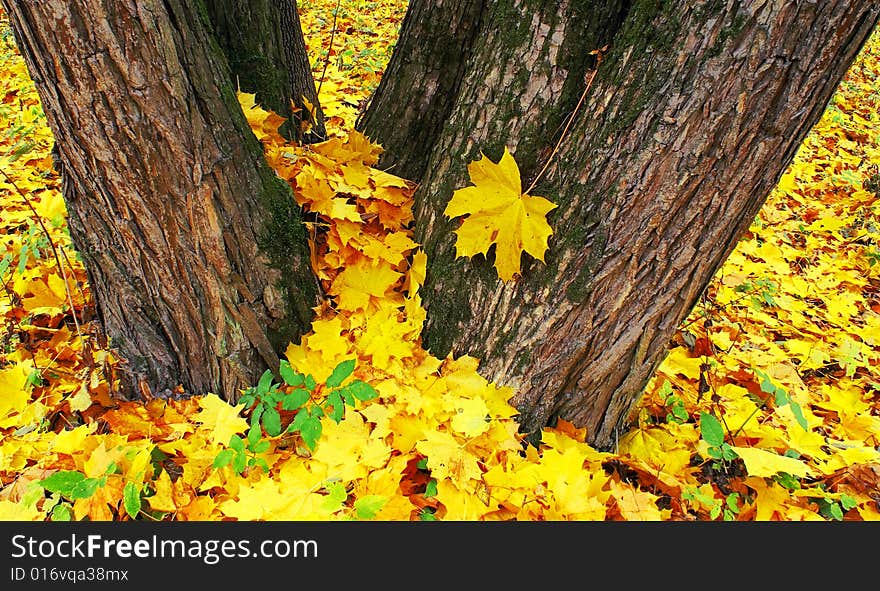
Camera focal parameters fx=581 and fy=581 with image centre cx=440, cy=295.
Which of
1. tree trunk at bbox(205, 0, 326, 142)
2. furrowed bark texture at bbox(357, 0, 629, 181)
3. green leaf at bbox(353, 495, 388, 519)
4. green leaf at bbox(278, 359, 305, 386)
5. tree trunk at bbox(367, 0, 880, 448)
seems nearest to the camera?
tree trunk at bbox(367, 0, 880, 448)

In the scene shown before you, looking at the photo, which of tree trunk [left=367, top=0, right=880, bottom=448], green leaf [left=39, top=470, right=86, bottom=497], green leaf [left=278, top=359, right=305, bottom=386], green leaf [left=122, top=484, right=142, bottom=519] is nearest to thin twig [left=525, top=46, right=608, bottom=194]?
tree trunk [left=367, top=0, right=880, bottom=448]

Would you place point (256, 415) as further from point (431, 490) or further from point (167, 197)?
point (167, 197)

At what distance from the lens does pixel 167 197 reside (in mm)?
1511

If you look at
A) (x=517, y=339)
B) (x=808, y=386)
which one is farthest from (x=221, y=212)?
(x=808, y=386)

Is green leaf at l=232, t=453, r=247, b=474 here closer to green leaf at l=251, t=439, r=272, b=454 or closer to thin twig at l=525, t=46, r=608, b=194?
green leaf at l=251, t=439, r=272, b=454

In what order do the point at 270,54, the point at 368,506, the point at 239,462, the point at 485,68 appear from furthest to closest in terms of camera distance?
the point at 270,54
the point at 485,68
the point at 239,462
the point at 368,506

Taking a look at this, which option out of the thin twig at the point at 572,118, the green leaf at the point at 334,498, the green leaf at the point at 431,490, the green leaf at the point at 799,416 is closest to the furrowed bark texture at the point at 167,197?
the green leaf at the point at 334,498

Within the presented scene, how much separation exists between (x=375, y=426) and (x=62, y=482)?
31.8 inches

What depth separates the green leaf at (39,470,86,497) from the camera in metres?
1.46

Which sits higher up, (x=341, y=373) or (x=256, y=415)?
(x=341, y=373)

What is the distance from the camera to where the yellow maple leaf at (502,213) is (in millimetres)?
1568

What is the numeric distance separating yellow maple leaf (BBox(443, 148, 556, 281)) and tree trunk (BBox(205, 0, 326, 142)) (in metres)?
0.89

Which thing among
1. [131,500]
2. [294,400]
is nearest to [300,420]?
[294,400]

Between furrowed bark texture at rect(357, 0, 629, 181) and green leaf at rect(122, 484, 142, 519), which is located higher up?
furrowed bark texture at rect(357, 0, 629, 181)
